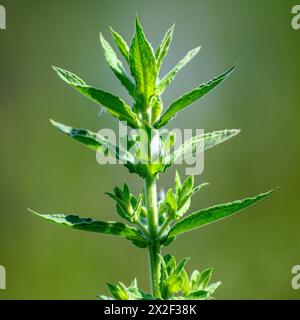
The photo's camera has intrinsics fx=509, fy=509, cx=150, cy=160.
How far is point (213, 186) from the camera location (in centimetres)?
179

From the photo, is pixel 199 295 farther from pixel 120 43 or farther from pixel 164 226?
pixel 120 43

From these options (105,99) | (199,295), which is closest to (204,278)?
(199,295)

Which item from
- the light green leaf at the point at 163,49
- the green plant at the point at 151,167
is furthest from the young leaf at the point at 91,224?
the light green leaf at the point at 163,49

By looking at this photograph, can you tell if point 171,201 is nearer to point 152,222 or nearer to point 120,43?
point 152,222

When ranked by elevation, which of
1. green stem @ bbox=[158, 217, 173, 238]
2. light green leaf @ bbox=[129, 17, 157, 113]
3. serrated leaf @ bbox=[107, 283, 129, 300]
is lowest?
serrated leaf @ bbox=[107, 283, 129, 300]

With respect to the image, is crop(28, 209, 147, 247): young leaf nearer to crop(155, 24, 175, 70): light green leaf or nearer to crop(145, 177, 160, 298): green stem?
crop(145, 177, 160, 298): green stem

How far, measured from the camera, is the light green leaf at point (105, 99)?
1.10 feet

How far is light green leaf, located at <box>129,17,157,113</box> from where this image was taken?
13.2 inches

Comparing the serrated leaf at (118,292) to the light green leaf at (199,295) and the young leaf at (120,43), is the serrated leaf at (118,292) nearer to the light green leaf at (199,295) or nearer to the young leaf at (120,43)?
the light green leaf at (199,295)

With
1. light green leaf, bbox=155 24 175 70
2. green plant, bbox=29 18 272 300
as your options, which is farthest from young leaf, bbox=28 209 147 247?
light green leaf, bbox=155 24 175 70

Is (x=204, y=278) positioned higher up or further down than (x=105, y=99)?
further down

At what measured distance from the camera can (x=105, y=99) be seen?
13.6 inches

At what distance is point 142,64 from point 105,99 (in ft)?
0.11

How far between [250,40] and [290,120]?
0.35 m
